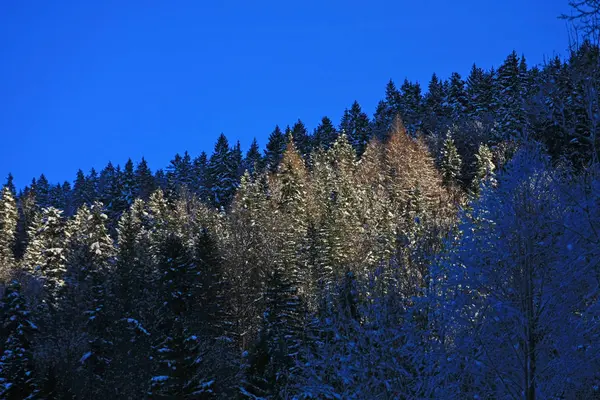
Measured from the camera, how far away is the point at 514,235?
361 inches

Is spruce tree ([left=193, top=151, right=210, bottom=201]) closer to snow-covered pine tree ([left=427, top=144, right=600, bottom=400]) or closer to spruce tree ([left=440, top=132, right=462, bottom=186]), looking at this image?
spruce tree ([left=440, top=132, right=462, bottom=186])

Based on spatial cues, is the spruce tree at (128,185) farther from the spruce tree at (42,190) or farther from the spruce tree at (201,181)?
the spruce tree at (42,190)

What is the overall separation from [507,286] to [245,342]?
2893 cm

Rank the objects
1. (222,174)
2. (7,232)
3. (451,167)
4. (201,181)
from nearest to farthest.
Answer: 1. (451,167)
2. (7,232)
3. (222,174)
4. (201,181)

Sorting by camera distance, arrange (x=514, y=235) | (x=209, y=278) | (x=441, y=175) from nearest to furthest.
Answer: (x=514, y=235) → (x=209, y=278) → (x=441, y=175)

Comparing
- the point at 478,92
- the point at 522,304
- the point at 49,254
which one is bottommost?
the point at 522,304

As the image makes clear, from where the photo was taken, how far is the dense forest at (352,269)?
8422 mm

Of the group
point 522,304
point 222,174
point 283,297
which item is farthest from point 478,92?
point 522,304

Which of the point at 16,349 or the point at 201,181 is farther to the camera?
the point at 201,181

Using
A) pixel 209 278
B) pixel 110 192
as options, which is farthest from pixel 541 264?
pixel 110 192

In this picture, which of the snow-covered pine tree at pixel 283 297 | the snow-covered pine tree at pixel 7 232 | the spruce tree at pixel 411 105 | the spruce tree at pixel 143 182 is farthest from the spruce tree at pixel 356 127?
the snow-covered pine tree at pixel 7 232

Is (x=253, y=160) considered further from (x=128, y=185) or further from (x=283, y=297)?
(x=283, y=297)

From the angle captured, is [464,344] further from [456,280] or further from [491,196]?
[491,196]

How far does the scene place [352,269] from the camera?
1227 inches
